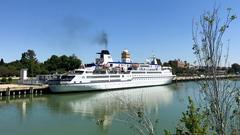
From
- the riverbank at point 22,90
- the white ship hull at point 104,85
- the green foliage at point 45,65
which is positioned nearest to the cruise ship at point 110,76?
the white ship hull at point 104,85

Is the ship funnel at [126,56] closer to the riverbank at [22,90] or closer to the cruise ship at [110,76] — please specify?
the cruise ship at [110,76]

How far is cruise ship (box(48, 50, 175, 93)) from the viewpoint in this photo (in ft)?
148

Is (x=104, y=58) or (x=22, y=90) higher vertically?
(x=104, y=58)

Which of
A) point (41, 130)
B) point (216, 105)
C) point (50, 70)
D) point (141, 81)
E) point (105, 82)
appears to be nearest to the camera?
point (216, 105)

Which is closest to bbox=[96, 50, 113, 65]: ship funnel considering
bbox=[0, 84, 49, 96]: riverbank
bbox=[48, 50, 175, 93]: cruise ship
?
bbox=[48, 50, 175, 93]: cruise ship

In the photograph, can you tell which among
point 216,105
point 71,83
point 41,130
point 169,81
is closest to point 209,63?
point 216,105

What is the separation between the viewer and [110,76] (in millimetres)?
52156

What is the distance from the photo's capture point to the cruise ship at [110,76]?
45062 millimetres

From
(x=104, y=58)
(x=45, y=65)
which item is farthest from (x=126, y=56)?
(x=45, y=65)

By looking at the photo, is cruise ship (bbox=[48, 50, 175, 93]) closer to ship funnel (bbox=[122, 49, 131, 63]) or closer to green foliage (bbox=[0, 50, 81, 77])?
ship funnel (bbox=[122, 49, 131, 63])

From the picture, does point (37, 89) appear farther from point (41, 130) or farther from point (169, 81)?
point (169, 81)

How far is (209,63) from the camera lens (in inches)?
212

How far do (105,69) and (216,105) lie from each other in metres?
47.7

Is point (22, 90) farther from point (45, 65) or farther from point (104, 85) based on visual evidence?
point (45, 65)
